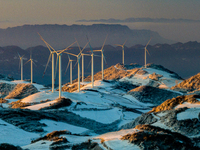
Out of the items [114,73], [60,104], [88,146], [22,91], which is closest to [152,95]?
[60,104]

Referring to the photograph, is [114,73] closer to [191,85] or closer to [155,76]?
[155,76]

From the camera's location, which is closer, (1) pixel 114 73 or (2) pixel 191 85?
(2) pixel 191 85

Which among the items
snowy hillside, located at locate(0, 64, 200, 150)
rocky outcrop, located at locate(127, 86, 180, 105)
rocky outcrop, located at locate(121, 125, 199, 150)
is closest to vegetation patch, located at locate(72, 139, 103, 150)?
snowy hillside, located at locate(0, 64, 200, 150)

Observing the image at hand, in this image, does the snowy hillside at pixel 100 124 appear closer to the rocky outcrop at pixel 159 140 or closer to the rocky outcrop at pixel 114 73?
the rocky outcrop at pixel 159 140

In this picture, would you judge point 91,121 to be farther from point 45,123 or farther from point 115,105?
point 115,105

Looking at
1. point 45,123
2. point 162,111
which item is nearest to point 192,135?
point 162,111
